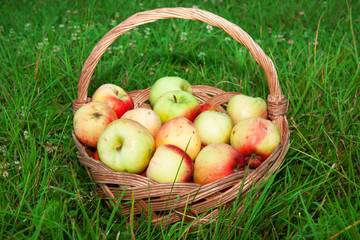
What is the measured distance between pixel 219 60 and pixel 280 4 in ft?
5.96

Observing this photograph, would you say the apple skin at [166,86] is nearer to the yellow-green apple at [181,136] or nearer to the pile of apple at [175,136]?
the pile of apple at [175,136]

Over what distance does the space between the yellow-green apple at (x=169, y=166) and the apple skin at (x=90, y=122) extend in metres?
0.50

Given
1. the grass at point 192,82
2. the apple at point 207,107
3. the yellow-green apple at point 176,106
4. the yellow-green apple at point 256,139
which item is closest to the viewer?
the grass at point 192,82

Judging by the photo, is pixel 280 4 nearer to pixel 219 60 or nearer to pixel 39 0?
pixel 219 60

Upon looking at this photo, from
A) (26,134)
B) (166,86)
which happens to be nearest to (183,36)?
(166,86)

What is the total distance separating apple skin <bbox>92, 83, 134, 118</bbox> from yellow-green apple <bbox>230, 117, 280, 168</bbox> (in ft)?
2.96

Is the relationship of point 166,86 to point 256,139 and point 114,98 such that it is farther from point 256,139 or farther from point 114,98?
point 256,139

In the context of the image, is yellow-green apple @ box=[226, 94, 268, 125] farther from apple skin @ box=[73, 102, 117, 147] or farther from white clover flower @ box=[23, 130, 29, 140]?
white clover flower @ box=[23, 130, 29, 140]

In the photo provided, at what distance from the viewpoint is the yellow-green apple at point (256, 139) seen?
7.25 feet

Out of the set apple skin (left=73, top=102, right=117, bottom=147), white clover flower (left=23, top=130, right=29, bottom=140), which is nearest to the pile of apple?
apple skin (left=73, top=102, right=117, bottom=147)

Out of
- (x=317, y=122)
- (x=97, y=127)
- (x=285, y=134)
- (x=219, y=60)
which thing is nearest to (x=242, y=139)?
(x=285, y=134)

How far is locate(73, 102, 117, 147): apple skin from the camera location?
232 centimetres

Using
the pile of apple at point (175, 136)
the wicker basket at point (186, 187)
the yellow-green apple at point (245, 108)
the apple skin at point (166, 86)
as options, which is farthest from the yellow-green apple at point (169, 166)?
the apple skin at point (166, 86)

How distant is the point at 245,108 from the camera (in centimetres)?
258
